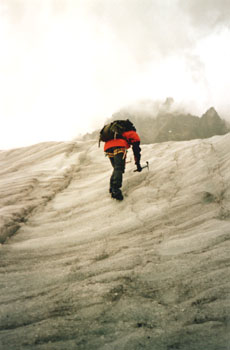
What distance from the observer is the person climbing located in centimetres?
667

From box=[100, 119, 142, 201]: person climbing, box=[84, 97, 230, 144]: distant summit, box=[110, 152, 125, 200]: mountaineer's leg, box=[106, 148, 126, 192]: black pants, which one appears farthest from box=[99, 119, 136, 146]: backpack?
box=[84, 97, 230, 144]: distant summit

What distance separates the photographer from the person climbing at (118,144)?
6668 millimetres

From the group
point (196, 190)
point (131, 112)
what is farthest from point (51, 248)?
point (131, 112)

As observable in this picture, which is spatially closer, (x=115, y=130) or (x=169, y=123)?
(x=115, y=130)

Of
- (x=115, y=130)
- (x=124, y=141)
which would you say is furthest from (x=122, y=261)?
(x=115, y=130)

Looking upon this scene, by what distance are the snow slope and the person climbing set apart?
1.66ft

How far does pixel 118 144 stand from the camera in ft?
22.5

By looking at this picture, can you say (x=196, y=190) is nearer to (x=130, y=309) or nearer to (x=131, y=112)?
(x=130, y=309)

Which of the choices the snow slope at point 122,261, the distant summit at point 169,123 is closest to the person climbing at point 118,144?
the snow slope at point 122,261

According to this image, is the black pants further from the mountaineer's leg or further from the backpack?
the backpack

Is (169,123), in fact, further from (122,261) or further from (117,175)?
(122,261)

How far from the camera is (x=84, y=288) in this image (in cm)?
389

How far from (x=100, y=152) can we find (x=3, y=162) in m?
4.90

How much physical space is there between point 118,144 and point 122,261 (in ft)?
11.4
